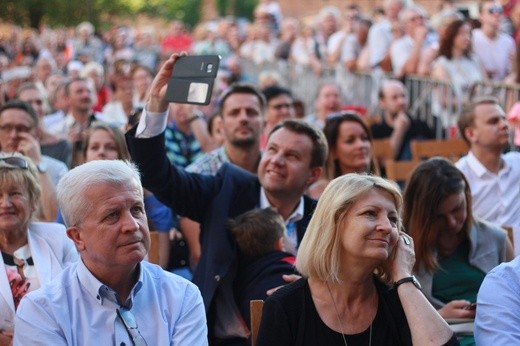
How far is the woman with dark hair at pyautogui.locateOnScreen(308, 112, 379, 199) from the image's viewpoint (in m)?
6.60

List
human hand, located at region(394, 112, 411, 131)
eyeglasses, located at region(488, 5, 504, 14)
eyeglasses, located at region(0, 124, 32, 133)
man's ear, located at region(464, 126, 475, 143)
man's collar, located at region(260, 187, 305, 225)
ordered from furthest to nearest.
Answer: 1. eyeglasses, located at region(488, 5, 504, 14)
2. human hand, located at region(394, 112, 411, 131)
3. eyeglasses, located at region(0, 124, 32, 133)
4. man's ear, located at region(464, 126, 475, 143)
5. man's collar, located at region(260, 187, 305, 225)

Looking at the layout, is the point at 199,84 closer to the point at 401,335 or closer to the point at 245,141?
the point at 401,335

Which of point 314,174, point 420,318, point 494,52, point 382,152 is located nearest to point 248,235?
point 314,174

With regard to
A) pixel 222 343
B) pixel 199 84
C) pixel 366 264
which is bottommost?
pixel 222 343

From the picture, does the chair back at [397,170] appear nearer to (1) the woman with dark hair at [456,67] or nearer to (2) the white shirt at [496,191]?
(2) the white shirt at [496,191]

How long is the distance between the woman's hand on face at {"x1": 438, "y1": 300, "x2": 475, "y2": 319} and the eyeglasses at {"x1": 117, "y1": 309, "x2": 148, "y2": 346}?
60.8 inches

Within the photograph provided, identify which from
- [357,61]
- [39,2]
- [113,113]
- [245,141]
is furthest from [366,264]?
[39,2]

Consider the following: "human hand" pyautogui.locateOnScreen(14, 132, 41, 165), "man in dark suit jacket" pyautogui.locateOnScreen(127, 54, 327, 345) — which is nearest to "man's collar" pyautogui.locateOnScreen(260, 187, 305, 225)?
"man in dark suit jacket" pyautogui.locateOnScreen(127, 54, 327, 345)

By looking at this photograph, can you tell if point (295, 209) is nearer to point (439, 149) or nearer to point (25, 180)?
point (25, 180)

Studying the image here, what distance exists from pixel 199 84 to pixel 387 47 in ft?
29.5

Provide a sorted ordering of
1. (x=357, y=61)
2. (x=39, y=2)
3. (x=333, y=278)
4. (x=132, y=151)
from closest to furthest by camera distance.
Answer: (x=333, y=278), (x=132, y=151), (x=357, y=61), (x=39, y=2)

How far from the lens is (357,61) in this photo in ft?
47.0

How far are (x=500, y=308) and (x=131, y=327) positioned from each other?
1.39m

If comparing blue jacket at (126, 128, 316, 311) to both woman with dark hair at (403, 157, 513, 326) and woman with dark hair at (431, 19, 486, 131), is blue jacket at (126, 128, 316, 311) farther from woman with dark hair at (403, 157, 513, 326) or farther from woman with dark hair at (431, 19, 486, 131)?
woman with dark hair at (431, 19, 486, 131)
